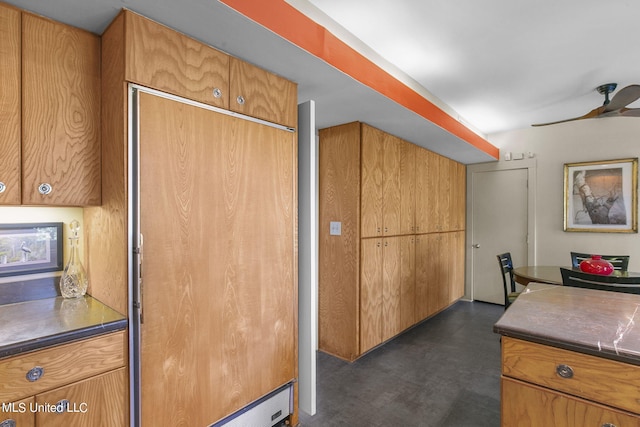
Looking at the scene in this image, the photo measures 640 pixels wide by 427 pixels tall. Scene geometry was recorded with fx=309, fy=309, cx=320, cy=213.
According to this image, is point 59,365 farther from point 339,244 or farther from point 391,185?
point 391,185

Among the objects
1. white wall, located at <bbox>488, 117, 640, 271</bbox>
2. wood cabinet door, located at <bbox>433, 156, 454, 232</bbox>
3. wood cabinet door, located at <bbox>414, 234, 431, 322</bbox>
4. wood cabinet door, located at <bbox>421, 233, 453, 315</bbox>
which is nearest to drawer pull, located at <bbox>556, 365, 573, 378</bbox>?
wood cabinet door, located at <bbox>414, 234, 431, 322</bbox>

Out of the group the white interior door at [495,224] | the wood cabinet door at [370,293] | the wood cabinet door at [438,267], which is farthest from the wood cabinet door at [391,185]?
the white interior door at [495,224]

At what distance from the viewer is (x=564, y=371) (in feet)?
3.99

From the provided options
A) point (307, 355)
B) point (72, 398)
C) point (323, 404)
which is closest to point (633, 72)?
point (307, 355)

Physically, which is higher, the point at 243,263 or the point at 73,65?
the point at 73,65

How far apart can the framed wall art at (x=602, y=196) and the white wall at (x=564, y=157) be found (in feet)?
0.25

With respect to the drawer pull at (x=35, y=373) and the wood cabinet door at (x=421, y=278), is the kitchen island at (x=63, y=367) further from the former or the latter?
the wood cabinet door at (x=421, y=278)

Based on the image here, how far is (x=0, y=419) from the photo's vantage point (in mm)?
1062

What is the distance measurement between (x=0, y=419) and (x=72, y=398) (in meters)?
0.19

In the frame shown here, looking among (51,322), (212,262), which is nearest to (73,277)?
(51,322)

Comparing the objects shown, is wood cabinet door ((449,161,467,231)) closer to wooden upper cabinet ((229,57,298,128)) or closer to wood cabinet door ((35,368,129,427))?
wooden upper cabinet ((229,57,298,128))

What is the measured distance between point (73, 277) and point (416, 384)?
2.53 m

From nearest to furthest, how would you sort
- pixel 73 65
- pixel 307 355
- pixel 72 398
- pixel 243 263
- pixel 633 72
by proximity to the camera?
pixel 72 398, pixel 73 65, pixel 243 263, pixel 307 355, pixel 633 72

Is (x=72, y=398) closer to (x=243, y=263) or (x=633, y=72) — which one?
(x=243, y=263)
